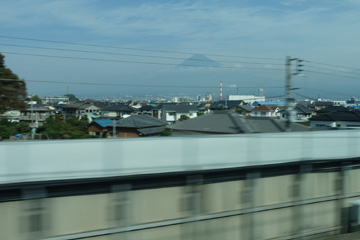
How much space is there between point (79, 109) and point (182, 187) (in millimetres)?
11818

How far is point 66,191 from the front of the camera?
363 cm

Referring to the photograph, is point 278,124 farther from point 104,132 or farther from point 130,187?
point 130,187

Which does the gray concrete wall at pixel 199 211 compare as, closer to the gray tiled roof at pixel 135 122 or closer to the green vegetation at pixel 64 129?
the green vegetation at pixel 64 129

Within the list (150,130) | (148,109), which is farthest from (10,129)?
(148,109)

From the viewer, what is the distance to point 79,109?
1520 centimetres

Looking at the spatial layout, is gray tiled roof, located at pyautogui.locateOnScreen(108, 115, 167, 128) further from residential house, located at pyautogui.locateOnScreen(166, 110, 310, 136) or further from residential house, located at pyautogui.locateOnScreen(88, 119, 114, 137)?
residential house, located at pyautogui.locateOnScreen(166, 110, 310, 136)

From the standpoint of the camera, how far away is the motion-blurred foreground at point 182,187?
3533mm

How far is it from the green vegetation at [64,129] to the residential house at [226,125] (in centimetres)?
331

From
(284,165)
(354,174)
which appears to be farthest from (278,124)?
(284,165)

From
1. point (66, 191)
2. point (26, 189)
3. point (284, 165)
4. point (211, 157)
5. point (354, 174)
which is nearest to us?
point (26, 189)

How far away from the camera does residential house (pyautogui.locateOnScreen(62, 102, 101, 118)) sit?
14.5 m

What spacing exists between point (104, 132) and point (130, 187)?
6134 mm

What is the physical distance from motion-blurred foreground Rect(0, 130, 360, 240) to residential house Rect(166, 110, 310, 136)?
5.98 m

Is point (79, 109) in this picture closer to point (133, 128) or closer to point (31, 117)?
point (31, 117)
